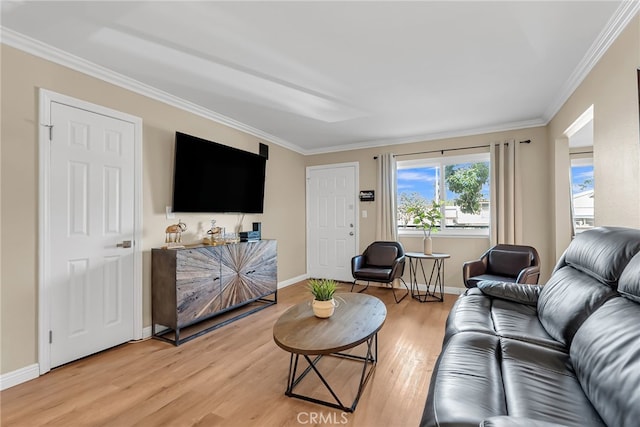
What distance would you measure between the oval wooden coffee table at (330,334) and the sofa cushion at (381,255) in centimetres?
203

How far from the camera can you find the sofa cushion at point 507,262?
11.5 feet

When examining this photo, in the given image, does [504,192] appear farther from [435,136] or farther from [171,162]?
[171,162]

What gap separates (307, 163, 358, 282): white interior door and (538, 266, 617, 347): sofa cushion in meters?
3.35

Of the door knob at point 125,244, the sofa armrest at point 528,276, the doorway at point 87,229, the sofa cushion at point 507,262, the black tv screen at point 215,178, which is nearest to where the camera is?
the doorway at point 87,229

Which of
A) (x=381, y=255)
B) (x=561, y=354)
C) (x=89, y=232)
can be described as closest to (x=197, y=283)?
(x=89, y=232)

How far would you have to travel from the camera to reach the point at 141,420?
171 centimetres

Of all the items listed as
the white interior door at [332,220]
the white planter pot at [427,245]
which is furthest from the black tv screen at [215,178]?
the white planter pot at [427,245]

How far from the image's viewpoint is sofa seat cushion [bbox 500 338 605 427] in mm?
1025

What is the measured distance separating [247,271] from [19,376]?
1.98m

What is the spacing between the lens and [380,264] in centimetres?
449

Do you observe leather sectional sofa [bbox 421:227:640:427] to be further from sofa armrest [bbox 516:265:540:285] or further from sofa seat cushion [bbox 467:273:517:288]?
sofa seat cushion [bbox 467:273:517:288]

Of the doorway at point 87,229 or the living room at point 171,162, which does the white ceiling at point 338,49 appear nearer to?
the living room at point 171,162

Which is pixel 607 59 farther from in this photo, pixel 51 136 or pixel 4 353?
pixel 4 353

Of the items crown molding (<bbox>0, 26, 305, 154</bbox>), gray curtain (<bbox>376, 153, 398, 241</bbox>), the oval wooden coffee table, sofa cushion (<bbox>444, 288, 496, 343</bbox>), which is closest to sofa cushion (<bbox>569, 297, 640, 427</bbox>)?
sofa cushion (<bbox>444, 288, 496, 343</bbox>)
